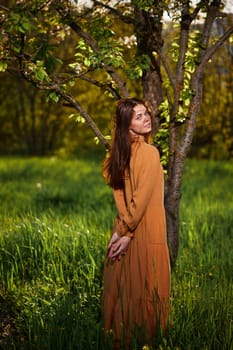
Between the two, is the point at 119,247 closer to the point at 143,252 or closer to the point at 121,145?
the point at 143,252

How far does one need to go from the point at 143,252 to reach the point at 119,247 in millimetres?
119

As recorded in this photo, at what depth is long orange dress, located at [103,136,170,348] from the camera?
311cm

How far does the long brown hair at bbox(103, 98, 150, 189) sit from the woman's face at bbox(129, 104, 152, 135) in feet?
0.06

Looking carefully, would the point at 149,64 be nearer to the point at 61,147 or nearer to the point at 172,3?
the point at 172,3

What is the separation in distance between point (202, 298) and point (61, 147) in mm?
13665

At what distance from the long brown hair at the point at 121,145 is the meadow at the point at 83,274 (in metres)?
0.76

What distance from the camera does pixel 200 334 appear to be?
131 inches

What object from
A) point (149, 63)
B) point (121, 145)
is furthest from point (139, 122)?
point (149, 63)

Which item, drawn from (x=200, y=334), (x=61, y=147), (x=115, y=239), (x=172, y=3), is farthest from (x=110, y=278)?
(x=61, y=147)

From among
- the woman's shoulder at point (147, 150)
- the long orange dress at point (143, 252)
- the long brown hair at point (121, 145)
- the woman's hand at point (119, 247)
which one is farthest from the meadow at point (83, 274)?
the woman's shoulder at point (147, 150)

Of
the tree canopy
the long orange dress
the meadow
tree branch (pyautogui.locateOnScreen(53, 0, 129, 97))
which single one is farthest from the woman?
tree branch (pyautogui.locateOnScreen(53, 0, 129, 97))

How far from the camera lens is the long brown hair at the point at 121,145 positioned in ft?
10.5

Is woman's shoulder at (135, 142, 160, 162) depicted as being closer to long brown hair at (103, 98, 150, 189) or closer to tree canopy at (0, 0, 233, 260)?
long brown hair at (103, 98, 150, 189)

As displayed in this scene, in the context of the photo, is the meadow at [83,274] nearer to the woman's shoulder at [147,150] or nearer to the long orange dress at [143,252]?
the long orange dress at [143,252]
